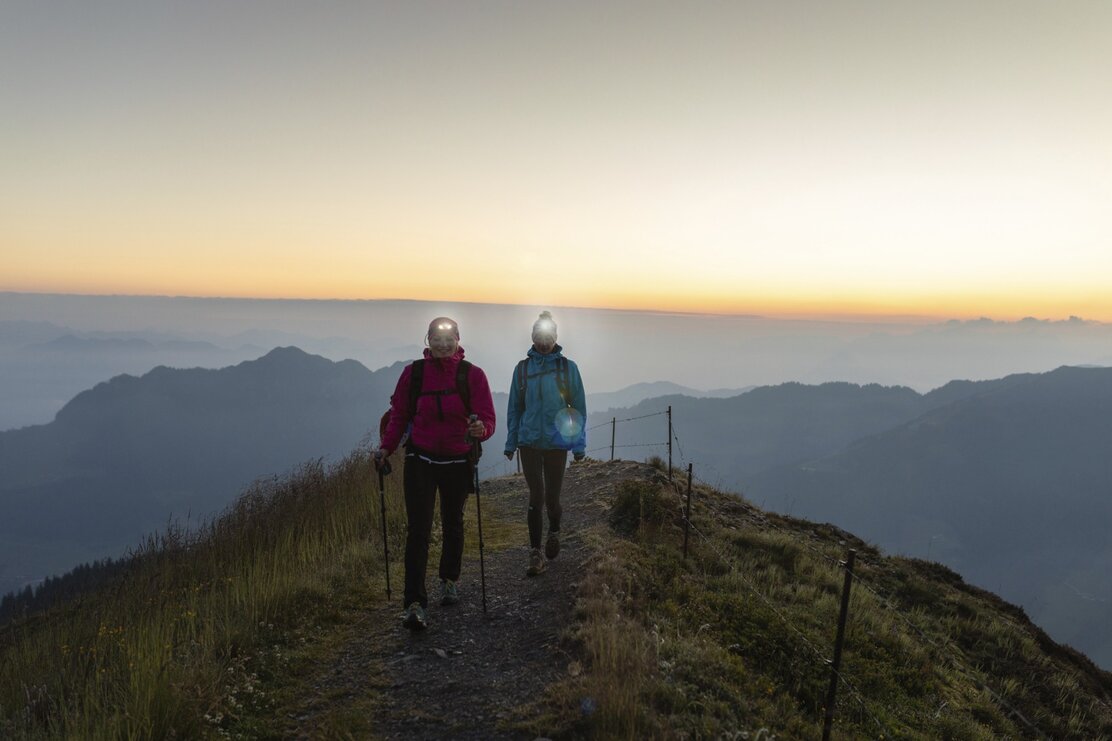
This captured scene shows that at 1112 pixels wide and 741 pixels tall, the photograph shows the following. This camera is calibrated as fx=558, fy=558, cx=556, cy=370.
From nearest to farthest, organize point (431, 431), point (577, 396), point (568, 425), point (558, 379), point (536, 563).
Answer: point (431, 431) < point (568, 425) < point (558, 379) < point (577, 396) < point (536, 563)

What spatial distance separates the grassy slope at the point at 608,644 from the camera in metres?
4.26

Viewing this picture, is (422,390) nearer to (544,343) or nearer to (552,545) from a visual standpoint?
(544,343)

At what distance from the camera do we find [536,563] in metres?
7.69

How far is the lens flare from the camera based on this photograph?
280 inches

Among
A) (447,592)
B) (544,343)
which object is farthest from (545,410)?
(447,592)

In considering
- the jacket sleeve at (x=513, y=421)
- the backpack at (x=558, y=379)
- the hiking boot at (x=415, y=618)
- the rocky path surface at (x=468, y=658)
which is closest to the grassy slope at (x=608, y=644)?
the rocky path surface at (x=468, y=658)

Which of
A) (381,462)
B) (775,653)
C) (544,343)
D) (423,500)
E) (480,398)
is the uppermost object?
(544,343)

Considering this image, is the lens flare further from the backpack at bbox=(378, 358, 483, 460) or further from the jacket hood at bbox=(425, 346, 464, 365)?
the jacket hood at bbox=(425, 346, 464, 365)

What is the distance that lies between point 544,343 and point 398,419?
90.3 inches

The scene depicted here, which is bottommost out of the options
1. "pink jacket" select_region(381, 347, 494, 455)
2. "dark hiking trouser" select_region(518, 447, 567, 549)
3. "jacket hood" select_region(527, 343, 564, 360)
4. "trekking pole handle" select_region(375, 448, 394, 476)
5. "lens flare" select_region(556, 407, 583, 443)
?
"dark hiking trouser" select_region(518, 447, 567, 549)

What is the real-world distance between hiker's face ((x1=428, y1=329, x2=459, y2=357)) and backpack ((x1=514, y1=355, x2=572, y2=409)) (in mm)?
1450

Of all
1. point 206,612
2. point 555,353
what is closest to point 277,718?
point 206,612

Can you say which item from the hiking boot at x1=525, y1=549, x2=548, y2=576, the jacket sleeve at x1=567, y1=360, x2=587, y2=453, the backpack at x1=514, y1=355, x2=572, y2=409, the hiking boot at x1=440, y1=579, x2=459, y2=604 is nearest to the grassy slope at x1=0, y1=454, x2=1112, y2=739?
the hiking boot at x1=525, y1=549, x2=548, y2=576

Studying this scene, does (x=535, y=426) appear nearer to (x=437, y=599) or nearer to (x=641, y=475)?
(x=437, y=599)
